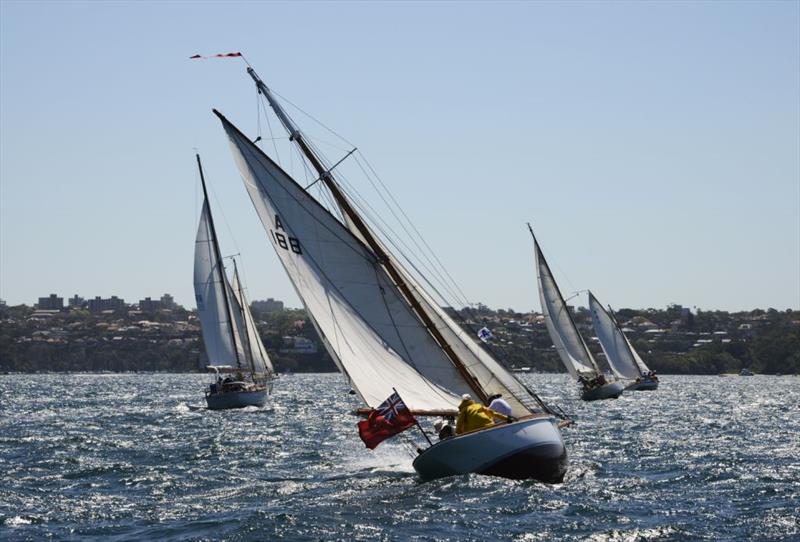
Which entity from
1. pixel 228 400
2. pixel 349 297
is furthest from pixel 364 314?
pixel 228 400

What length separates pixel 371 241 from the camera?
2873cm

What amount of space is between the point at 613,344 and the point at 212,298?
37029 millimetres

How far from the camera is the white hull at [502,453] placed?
24672 mm

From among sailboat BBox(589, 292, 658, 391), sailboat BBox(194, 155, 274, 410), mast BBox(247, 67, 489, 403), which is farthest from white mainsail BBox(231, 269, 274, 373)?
mast BBox(247, 67, 489, 403)

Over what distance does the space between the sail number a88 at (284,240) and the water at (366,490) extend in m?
5.24

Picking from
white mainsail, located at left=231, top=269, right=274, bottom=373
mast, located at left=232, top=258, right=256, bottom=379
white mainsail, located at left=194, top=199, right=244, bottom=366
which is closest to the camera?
white mainsail, located at left=194, top=199, right=244, bottom=366

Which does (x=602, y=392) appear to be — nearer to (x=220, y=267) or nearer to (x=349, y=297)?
(x=220, y=267)

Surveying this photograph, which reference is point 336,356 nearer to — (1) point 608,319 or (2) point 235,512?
(2) point 235,512

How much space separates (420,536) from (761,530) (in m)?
5.55

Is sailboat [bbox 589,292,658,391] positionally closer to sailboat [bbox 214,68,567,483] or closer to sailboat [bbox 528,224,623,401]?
sailboat [bbox 528,224,623,401]

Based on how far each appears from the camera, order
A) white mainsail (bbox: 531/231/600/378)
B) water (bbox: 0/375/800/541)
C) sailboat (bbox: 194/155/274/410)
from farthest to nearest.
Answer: white mainsail (bbox: 531/231/600/378), sailboat (bbox: 194/155/274/410), water (bbox: 0/375/800/541)

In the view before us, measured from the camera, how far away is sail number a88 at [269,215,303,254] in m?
27.7

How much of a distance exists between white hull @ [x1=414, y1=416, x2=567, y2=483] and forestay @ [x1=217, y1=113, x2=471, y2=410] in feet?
8.03

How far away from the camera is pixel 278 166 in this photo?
2744cm
